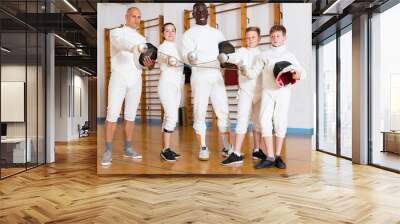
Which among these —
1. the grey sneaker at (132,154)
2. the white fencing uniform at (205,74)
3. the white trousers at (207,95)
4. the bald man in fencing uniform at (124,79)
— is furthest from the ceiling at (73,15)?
the grey sneaker at (132,154)

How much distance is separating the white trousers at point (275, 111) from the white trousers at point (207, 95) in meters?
0.45

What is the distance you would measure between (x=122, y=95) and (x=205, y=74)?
1024 mm

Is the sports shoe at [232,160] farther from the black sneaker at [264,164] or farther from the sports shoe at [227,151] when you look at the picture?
the black sneaker at [264,164]

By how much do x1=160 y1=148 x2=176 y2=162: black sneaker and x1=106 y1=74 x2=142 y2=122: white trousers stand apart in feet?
1.92

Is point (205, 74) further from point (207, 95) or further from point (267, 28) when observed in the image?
point (267, 28)

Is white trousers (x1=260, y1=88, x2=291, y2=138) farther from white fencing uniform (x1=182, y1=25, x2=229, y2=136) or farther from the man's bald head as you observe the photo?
the man's bald head

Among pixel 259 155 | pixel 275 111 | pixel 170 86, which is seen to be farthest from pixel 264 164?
pixel 170 86

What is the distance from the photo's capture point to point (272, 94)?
4.25 meters

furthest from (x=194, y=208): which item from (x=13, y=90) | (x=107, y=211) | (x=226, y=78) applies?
(x=13, y=90)

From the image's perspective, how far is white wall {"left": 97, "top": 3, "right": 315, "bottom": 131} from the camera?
436 cm

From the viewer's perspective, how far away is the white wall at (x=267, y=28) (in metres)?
4.36

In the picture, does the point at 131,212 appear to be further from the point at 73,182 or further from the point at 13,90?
the point at 13,90

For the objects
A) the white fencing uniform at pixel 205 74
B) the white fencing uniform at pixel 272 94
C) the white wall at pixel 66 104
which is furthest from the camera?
the white wall at pixel 66 104

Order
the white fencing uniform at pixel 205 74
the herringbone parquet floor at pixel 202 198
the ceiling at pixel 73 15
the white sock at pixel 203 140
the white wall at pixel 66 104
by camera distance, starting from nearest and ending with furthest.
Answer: the herringbone parquet floor at pixel 202 198, the white fencing uniform at pixel 205 74, the white sock at pixel 203 140, the ceiling at pixel 73 15, the white wall at pixel 66 104
